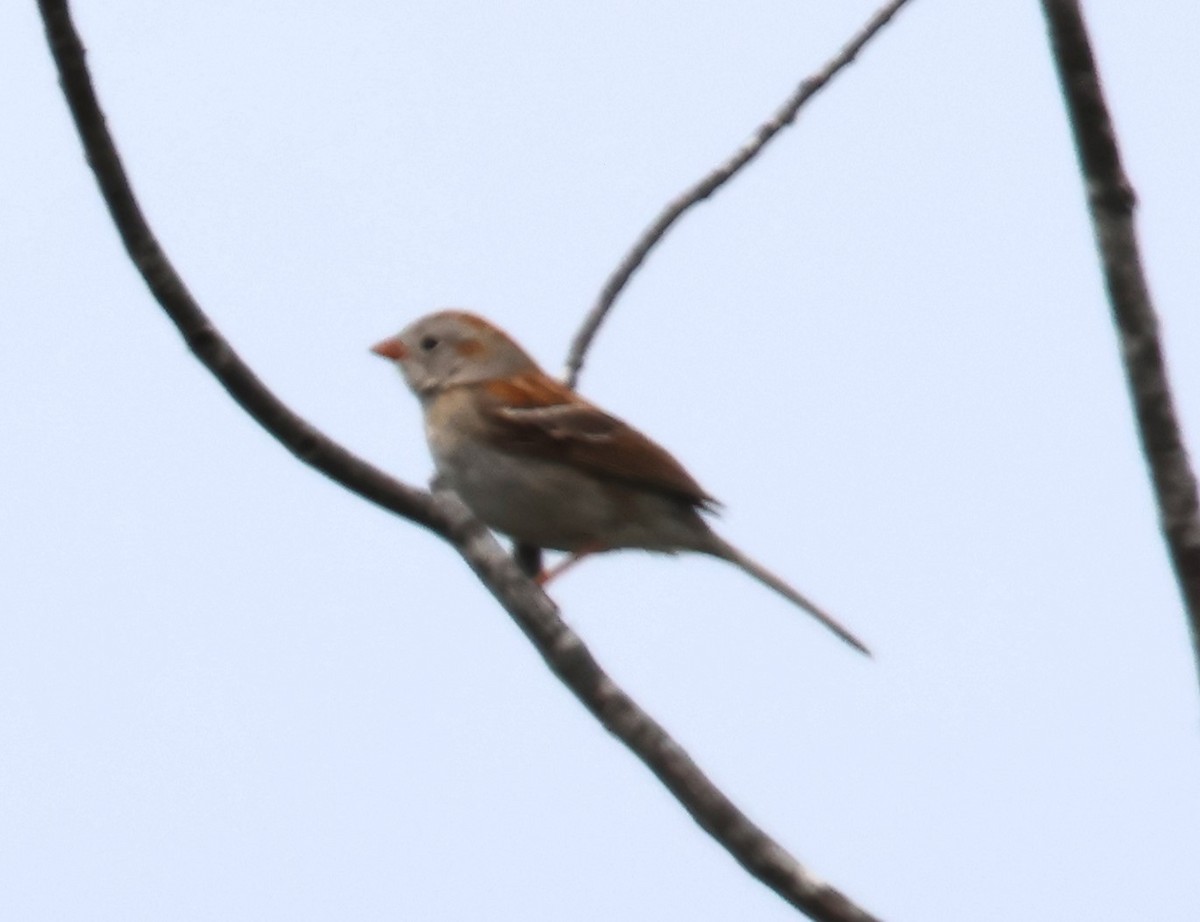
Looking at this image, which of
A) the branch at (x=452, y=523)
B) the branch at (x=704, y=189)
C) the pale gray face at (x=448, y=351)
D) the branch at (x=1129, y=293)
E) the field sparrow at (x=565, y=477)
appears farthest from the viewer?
the pale gray face at (x=448, y=351)

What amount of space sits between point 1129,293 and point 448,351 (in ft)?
16.9

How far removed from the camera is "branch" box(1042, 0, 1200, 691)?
8.39 ft

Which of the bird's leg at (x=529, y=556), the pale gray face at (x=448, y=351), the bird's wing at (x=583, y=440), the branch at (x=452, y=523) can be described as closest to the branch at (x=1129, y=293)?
the branch at (x=452, y=523)

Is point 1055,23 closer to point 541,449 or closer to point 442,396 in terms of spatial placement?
point 541,449

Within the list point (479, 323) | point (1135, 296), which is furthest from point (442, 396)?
point (1135, 296)

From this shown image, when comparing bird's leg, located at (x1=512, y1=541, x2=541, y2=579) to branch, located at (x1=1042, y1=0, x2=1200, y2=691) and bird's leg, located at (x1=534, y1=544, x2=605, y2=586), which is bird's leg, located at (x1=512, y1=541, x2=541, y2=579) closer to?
bird's leg, located at (x1=534, y1=544, x2=605, y2=586)

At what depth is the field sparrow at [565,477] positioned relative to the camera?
6755mm

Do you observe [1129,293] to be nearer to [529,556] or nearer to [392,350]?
[529,556]

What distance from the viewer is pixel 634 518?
22.7 ft

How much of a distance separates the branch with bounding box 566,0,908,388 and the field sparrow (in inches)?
46.9

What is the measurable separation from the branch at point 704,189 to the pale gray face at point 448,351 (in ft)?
6.35

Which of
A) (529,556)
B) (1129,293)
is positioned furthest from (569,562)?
(1129,293)

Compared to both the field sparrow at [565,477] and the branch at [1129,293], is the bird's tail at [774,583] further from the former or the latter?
the branch at [1129,293]

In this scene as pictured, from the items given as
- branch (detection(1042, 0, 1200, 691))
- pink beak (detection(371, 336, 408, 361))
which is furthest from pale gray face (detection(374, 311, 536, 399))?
→ branch (detection(1042, 0, 1200, 691))
